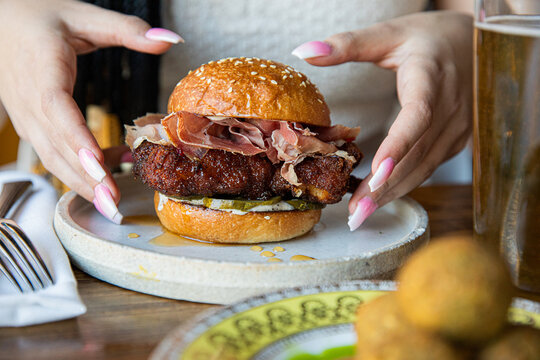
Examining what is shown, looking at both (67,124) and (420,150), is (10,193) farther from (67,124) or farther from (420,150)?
(420,150)

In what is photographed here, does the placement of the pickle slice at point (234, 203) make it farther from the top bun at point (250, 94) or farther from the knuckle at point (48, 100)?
the knuckle at point (48, 100)

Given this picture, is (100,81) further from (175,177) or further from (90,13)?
(175,177)

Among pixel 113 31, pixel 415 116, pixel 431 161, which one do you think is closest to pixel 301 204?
pixel 415 116

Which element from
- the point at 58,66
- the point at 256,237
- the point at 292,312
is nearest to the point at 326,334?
the point at 292,312

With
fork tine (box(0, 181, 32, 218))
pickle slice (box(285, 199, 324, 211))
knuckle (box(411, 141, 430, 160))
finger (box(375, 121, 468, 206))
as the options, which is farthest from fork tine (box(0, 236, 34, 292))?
knuckle (box(411, 141, 430, 160))

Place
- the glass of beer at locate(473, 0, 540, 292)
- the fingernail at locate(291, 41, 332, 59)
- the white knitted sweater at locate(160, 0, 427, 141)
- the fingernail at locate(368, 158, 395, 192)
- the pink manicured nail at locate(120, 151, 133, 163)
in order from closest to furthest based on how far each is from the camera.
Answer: the glass of beer at locate(473, 0, 540, 292) < the fingernail at locate(368, 158, 395, 192) < the fingernail at locate(291, 41, 332, 59) < the pink manicured nail at locate(120, 151, 133, 163) < the white knitted sweater at locate(160, 0, 427, 141)

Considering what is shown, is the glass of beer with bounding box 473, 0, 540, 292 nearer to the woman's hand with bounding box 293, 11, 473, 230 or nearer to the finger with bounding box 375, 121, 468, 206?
Answer: the woman's hand with bounding box 293, 11, 473, 230

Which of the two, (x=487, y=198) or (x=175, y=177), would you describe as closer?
(x=487, y=198)
